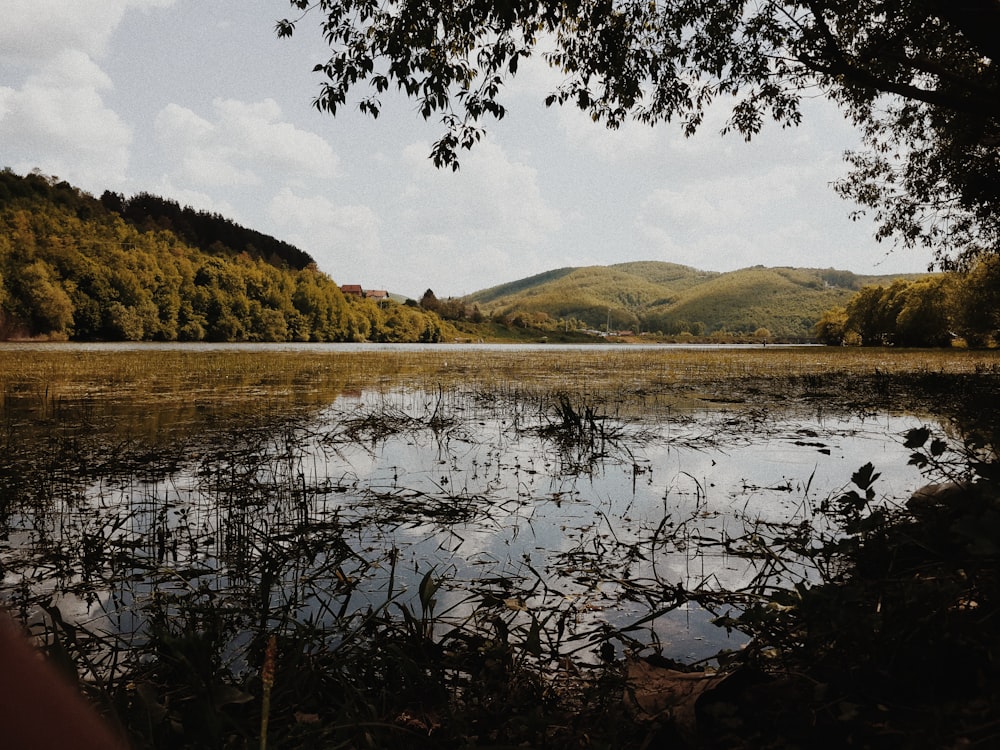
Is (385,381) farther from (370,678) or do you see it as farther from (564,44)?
(370,678)

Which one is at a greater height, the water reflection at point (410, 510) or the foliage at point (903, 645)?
the foliage at point (903, 645)

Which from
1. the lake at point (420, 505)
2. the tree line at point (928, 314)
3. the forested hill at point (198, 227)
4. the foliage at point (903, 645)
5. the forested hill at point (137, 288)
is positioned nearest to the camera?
the foliage at point (903, 645)

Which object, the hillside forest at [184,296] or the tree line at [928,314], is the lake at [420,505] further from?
the hillside forest at [184,296]

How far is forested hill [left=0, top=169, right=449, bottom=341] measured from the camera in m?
69.9

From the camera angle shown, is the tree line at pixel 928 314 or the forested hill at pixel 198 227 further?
the forested hill at pixel 198 227

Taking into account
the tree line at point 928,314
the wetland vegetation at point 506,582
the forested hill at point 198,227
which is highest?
the forested hill at point 198,227

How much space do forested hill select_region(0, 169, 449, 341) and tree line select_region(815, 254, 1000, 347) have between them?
267 ft

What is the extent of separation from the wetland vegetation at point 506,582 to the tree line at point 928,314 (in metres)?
27.3

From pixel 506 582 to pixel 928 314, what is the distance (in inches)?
3021

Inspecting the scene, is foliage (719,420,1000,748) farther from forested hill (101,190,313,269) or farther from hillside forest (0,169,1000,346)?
forested hill (101,190,313,269)

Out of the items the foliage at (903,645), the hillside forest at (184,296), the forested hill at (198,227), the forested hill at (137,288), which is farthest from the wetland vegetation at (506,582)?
the forested hill at (198,227)

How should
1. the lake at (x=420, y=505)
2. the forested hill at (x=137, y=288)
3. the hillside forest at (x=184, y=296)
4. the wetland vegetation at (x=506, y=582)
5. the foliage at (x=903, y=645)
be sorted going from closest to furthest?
the foliage at (x=903, y=645) → the wetland vegetation at (x=506, y=582) → the lake at (x=420, y=505) → the hillside forest at (x=184, y=296) → the forested hill at (x=137, y=288)

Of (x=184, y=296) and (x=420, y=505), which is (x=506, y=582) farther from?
(x=184, y=296)

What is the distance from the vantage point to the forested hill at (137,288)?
69950 millimetres
